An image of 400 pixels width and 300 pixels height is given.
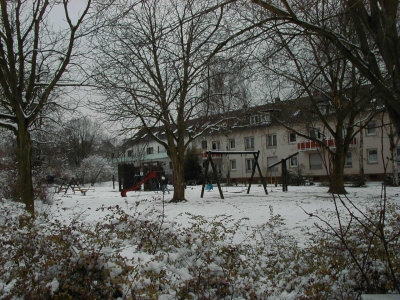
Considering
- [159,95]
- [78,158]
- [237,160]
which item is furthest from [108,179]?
[159,95]

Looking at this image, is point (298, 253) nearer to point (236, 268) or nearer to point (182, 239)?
point (236, 268)

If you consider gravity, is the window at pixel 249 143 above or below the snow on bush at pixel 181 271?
above

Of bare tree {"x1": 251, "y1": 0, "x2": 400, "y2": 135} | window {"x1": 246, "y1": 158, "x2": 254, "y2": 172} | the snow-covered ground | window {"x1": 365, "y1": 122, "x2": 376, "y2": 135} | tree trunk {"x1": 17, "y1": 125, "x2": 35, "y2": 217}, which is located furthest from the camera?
window {"x1": 246, "y1": 158, "x2": 254, "y2": 172}

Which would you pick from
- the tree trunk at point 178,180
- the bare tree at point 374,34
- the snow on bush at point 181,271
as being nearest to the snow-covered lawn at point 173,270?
the snow on bush at point 181,271

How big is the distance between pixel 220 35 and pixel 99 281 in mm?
4475

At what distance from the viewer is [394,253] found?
15.9 feet

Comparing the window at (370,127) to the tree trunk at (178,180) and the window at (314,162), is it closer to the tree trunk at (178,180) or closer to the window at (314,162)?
the window at (314,162)

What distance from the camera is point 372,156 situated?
37312 millimetres

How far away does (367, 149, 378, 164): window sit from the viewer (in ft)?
120

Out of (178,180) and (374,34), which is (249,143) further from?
(374,34)

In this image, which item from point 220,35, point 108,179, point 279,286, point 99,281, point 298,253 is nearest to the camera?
point 99,281

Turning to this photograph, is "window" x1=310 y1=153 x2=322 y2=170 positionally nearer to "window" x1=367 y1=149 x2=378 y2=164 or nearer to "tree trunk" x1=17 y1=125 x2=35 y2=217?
"window" x1=367 y1=149 x2=378 y2=164

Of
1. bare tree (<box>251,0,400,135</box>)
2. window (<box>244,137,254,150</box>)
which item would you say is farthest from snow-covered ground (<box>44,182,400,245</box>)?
window (<box>244,137,254,150</box>)

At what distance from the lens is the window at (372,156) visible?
36.7 meters
